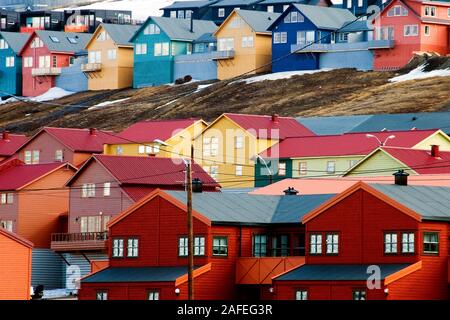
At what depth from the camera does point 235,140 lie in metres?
98.9

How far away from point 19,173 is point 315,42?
59.9 meters

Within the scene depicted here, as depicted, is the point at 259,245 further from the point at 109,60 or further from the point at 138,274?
the point at 109,60

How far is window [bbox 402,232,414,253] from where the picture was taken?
5091 cm

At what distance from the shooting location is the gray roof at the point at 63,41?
17338 cm

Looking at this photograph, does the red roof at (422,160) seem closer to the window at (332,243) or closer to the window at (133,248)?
the window at (133,248)

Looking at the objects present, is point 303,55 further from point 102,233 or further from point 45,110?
point 102,233

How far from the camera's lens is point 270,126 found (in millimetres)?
100625

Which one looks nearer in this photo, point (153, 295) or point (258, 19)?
point (153, 295)

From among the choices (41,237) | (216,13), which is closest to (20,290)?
(41,237)


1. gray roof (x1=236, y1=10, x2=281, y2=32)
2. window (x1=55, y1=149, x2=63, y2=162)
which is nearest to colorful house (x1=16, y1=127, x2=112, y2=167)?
window (x1=55, y1=149, x2=63, y2=162)

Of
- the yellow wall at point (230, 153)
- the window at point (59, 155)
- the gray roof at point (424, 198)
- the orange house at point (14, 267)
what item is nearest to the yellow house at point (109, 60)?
the window at point (59, 155)

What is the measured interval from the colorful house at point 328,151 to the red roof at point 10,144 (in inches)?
893

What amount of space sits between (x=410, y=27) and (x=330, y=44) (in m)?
10.1

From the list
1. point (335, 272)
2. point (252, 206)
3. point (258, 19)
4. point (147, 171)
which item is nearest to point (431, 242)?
point (335, 272)
